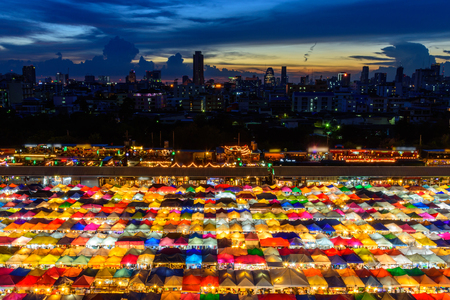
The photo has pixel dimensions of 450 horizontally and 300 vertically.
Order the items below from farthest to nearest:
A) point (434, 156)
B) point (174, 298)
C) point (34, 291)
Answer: point (434, 156) → point (34, 291) → point (174, 298)

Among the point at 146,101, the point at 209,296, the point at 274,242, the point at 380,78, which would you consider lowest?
the point at 209,296

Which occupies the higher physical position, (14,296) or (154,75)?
(154,75)

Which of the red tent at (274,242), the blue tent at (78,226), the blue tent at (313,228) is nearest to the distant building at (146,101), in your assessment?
the blue tent at (78,226)

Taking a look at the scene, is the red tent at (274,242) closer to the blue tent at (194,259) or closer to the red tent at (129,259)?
the blue tent at (194,259)

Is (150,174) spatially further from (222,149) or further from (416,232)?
(416,232)

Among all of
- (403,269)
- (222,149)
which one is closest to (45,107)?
(222,149)

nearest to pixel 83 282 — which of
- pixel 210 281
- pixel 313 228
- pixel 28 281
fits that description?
pixel 28 281

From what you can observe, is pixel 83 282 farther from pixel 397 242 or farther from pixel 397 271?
pixel 397 242

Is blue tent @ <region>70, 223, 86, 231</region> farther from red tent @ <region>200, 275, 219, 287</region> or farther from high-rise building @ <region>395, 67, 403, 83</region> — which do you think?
high-rise building @ <region>395, 67, 403, 83</region>
